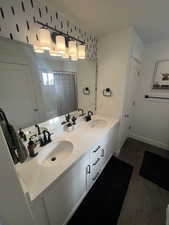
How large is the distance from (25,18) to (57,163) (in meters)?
1.41

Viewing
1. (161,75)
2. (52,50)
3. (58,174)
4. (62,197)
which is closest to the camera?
(58,174)

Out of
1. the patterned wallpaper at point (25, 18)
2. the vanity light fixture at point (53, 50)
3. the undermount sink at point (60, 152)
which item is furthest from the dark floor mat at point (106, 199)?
the patterned wallpaper at point (25, 18)

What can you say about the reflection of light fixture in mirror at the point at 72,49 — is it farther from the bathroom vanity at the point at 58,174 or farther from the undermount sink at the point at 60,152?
the undermount sink at the point at 60,152

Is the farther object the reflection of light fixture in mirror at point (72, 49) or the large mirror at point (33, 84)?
the reflection of light fixture in mirror at point (72, 49)

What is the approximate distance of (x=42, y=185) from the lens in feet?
2.41

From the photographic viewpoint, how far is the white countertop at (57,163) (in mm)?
744

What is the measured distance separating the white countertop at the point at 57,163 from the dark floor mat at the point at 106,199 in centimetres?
79

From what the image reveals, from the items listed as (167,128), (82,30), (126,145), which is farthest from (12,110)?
(167,128)

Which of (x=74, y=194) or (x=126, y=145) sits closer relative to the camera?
(x=74, y=194)

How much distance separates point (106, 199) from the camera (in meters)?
1.36

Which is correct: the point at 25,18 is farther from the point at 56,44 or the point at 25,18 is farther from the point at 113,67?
the point at 113,67

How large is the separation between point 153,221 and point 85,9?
100 inches

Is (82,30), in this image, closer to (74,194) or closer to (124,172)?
(74,194)

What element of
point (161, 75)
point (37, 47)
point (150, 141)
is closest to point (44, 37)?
point (37, 47)
